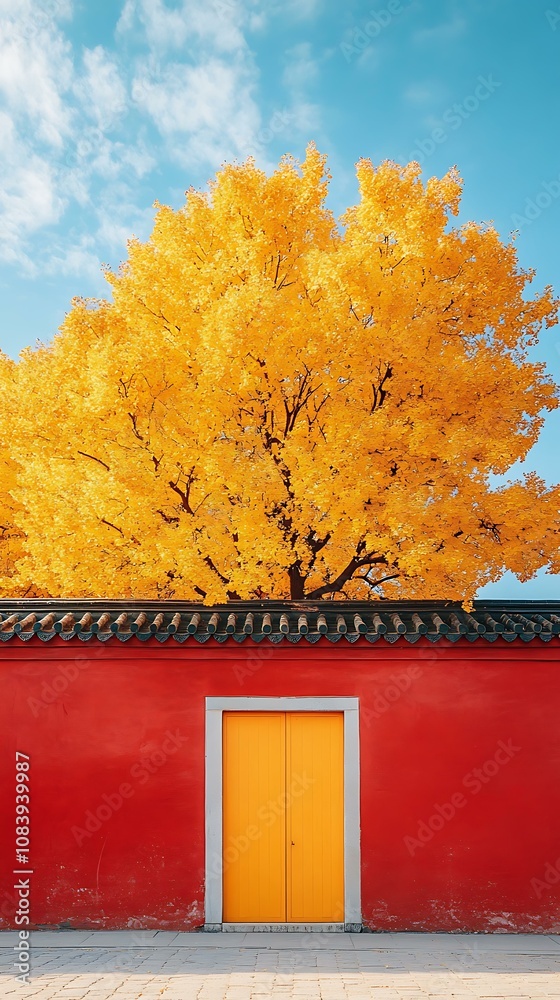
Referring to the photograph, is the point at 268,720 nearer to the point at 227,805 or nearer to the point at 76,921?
the point at 227,805

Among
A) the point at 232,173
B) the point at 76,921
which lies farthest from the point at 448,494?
the point at 76,921

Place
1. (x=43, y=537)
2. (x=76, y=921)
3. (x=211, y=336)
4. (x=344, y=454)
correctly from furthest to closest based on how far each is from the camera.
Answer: (x=43, y=537) < (x=211, y=336) < (x=344, y=454) < (x=76, y=921)

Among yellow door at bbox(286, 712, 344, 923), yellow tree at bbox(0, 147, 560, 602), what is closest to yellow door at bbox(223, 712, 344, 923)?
yellow door at bbox(286, 712, 344, 923)

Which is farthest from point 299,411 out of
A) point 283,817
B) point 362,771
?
point 283,817

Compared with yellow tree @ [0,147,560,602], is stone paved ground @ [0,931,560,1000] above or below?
below

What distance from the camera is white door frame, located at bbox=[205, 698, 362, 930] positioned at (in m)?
8.39

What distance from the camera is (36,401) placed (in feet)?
43.2

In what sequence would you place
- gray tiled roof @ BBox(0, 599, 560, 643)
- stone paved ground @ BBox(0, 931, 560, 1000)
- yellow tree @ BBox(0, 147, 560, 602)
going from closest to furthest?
stone paved ground @ BBox(0, 931, 560, 1000) → gray tiled roof @ BBox(0, 599, 560, 643) → yellow tree @ BBox(0, 147, 560, 602)

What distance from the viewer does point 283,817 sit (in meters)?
8.58

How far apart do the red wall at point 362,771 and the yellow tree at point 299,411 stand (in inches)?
76.0

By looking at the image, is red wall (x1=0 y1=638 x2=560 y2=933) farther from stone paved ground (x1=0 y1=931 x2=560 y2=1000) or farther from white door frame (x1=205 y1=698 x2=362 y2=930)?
stone paved ground (x1=0 y1=931 x2=560 y2=1000)

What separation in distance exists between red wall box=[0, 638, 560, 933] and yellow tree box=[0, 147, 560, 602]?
1931 millimetres

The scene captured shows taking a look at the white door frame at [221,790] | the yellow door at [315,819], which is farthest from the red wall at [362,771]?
the yellow door at [315,819]

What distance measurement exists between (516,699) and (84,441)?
25.1 feet
